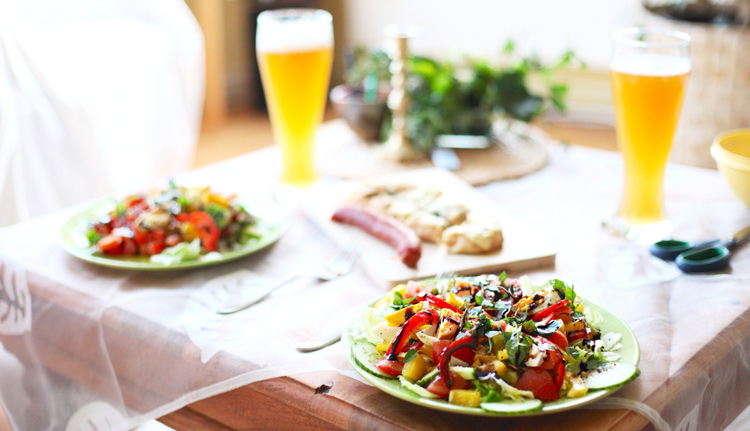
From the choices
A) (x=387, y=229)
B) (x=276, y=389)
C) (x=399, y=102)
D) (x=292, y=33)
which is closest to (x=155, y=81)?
(x=399, y=102)

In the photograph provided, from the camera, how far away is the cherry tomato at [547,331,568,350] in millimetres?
782

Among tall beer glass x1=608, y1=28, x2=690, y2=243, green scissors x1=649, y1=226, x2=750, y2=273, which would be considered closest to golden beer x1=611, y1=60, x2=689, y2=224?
tall beer glass x1=608, y1=28, x2=690, y2=243

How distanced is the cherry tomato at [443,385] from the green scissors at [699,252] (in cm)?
52

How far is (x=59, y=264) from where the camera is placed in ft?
3.77

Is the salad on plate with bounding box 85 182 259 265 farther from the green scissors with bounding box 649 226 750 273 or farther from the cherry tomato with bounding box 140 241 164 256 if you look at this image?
the green scissors with bounding box 649 226 750 273

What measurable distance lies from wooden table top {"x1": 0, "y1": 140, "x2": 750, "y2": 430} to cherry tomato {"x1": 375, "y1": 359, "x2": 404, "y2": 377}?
35mm

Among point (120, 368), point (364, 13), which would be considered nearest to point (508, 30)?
point (364, 13)

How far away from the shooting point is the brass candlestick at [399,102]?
1659 mm

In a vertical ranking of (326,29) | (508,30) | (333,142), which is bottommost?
(508,30)

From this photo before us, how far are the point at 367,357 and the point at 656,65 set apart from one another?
0.70 metres

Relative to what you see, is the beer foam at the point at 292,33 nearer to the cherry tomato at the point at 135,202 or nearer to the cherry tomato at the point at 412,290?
the cherry tomato at the point at 135,202

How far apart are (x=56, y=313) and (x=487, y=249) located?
65 cm

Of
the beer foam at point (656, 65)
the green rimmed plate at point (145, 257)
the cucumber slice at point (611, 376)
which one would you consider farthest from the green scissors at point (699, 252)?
the green rimmed plate at point (145, 257)

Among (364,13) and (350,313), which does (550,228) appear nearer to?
(350,313)
